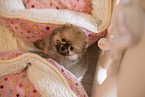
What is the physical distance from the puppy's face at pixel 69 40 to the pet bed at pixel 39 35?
0.07m

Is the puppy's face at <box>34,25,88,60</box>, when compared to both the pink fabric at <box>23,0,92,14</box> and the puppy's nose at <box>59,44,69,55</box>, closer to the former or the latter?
the puppy's nose at <box>59,44,69,55</box>

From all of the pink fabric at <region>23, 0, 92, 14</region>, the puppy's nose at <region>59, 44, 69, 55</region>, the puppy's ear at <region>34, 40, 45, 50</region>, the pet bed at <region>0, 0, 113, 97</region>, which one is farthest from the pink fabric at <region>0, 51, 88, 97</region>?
the pink fabric at <region>23, 0, 92, 14</region>

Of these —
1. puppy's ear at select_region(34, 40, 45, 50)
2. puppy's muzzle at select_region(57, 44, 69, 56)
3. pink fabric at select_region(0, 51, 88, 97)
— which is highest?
puppy's muzzle at select_region(57, 44, 69, 56)

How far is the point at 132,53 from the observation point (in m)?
0.34

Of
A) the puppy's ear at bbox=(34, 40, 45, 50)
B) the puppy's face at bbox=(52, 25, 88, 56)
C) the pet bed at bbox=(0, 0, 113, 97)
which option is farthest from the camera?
the puppy's ear at bbox=(34, 40, 45, 50)

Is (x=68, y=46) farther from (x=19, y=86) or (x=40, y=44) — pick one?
(x=19, y=86)

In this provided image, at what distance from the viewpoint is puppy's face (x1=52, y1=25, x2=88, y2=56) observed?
1.13 m

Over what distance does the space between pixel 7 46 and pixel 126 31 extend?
1.36 meters

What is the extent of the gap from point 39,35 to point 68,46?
32 cm

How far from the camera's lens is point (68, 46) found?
45.4 inches

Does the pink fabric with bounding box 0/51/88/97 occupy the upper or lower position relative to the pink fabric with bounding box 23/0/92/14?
lower

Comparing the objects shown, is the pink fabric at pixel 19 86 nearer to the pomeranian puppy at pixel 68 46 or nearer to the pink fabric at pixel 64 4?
the pomeranian puppy at pixel 68 46

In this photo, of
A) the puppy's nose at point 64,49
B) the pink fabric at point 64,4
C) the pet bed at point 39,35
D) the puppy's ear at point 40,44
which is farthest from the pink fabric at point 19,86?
the pink fabric at point 64,4

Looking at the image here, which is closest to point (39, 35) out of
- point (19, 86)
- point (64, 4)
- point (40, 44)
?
point (40, 44)
